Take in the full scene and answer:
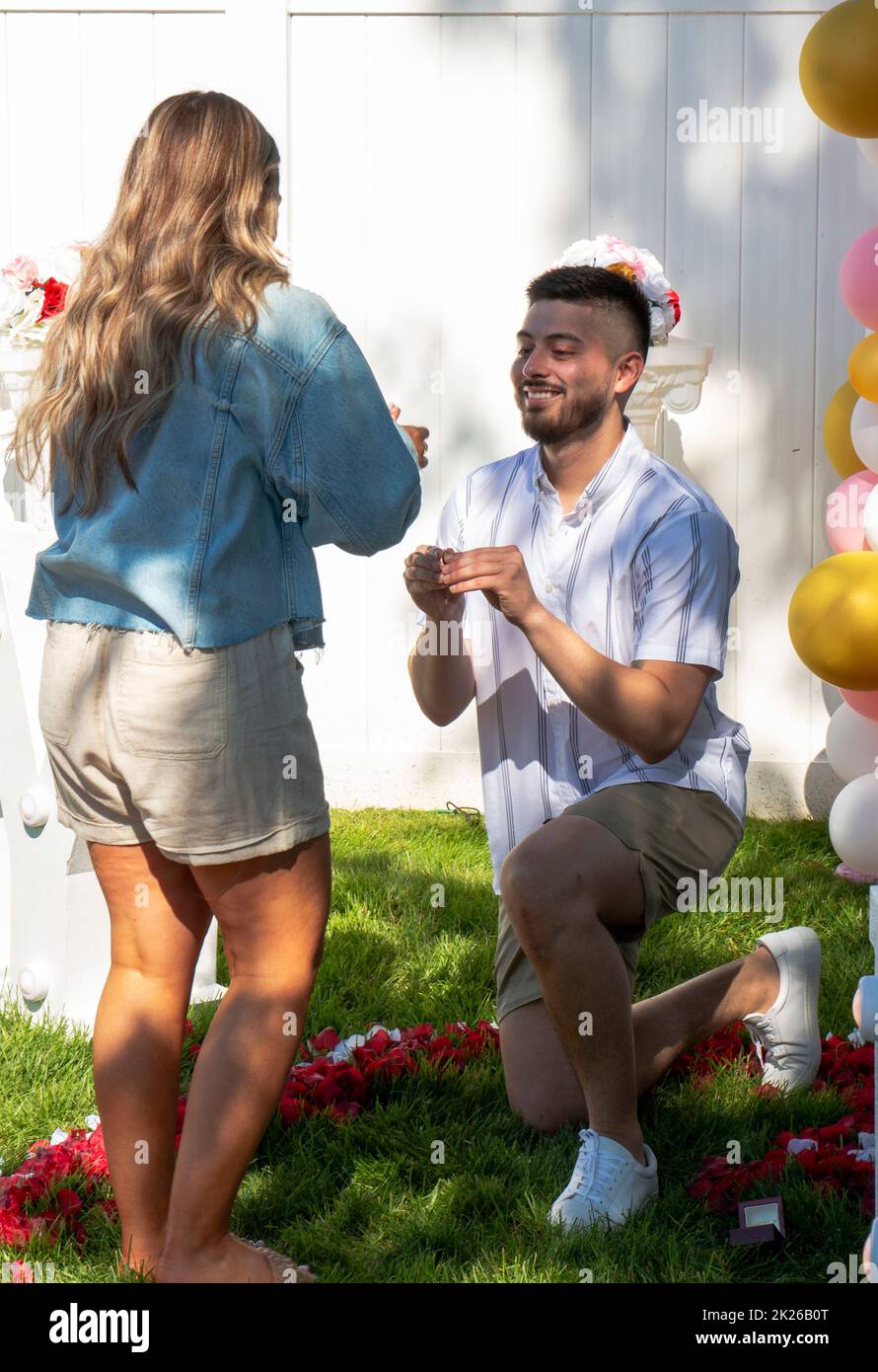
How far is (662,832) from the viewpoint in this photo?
8.80 feet

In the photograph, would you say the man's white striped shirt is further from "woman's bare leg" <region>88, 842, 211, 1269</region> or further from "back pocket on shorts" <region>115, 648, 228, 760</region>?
"back pocket on shorts" <region>115, 648, 228, 760</region>

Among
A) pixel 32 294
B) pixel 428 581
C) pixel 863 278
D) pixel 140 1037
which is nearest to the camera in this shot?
pixel 140 1037

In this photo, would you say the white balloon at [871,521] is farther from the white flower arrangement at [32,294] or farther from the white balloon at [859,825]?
the white flower arrangement at [32,294]

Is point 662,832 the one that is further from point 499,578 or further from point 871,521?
point 871,521

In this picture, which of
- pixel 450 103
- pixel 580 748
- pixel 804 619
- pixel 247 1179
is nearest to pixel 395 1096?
pixel 247 1179

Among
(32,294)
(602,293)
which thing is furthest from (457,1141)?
(32,294)

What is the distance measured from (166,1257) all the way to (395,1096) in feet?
2.86

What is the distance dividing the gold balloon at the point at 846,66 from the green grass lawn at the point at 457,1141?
6.30 ft

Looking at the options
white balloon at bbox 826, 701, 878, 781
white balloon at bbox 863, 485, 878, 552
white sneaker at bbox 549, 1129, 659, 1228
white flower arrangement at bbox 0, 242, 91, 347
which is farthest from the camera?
white flower arrangement at bbox 0, 242, 91, 347

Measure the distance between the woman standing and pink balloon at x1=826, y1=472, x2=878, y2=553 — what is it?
1.68 metres

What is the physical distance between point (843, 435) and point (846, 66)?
99cm

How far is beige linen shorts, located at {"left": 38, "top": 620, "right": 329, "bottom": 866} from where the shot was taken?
2012 millimetres

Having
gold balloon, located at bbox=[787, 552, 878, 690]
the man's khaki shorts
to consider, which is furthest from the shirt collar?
the man's khaki shorts

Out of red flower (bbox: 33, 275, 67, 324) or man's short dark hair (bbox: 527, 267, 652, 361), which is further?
red flower (bbox: 33, 275, 67, 324)
